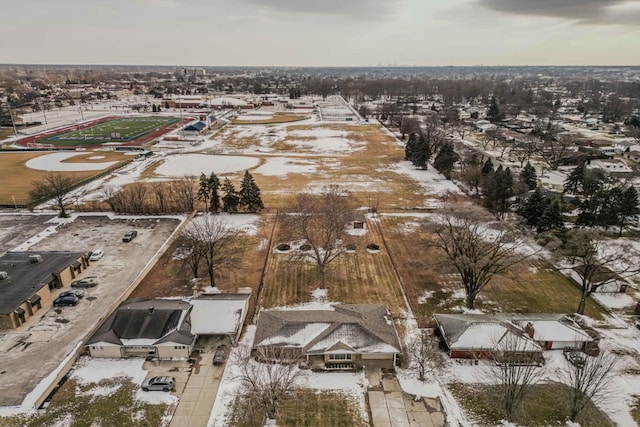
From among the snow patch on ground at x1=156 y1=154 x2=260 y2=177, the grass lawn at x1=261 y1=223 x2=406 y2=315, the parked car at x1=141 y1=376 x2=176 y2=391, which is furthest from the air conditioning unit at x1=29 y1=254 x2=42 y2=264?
the snow patch on ground at x1=156 y1=154 x2=260 y2=177

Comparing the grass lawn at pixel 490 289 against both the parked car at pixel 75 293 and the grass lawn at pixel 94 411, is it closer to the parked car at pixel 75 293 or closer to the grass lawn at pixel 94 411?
the grass lawn at pixel 94 411

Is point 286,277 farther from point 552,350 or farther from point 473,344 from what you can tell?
point 552,350

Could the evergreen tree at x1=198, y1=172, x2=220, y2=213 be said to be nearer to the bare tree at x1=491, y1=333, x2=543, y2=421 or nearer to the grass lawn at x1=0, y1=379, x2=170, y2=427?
the grass lawn at x1=0, y1=379, x2=170, y2=427

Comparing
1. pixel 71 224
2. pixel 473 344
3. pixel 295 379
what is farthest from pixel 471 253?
pixel 71 224

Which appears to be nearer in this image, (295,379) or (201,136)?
(295,379)

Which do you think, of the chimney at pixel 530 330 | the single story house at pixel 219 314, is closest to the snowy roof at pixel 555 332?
the chimney at pixel 530 330

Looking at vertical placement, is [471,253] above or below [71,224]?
above

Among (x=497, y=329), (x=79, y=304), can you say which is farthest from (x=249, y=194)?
(x=497, y=329)
